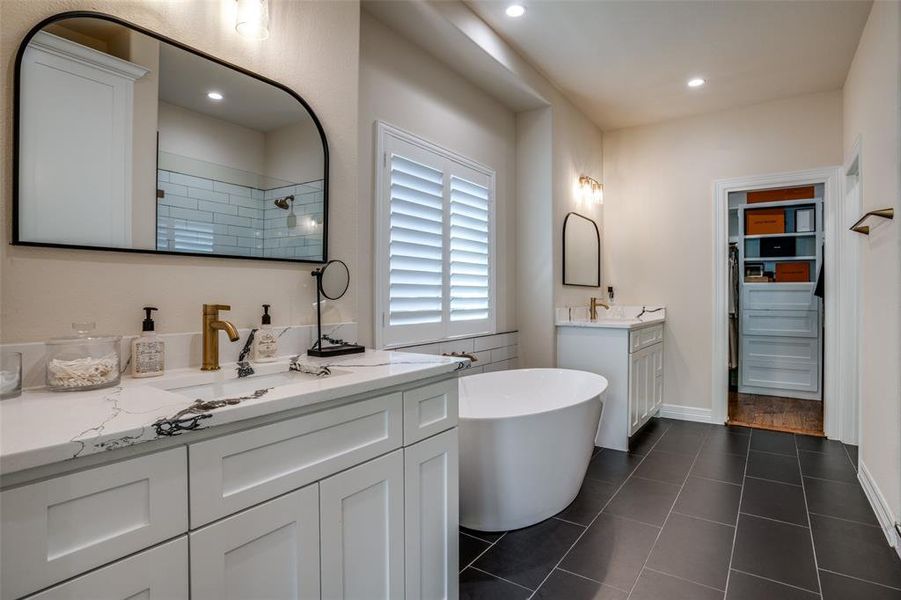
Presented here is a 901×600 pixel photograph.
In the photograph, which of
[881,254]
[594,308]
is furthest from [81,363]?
[594,308]

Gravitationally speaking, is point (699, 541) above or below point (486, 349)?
below

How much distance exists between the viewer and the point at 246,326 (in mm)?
1608

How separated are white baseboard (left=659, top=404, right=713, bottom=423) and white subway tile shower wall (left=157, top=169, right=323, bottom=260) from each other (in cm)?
378

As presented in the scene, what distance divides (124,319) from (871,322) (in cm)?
358

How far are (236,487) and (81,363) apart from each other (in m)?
0.54

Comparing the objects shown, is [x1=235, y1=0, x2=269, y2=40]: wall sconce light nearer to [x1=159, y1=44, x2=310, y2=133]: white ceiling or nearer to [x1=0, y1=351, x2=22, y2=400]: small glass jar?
[x1=159, y1=44, x2=310, y2=133]: white ceiling

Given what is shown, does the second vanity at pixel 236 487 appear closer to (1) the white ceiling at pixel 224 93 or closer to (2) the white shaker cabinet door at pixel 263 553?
(2) the white shaker cabinet door at pixel 263 553

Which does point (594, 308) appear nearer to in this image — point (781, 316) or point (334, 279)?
point (781, 316)

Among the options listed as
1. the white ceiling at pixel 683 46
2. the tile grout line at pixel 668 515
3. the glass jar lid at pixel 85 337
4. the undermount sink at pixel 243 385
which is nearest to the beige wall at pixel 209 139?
the glass jar lid at pixel 85 337

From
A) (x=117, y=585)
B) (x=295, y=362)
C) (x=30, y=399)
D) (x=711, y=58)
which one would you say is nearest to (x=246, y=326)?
(x=295, y=362)

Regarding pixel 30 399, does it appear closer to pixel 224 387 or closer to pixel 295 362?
pixel 224 387

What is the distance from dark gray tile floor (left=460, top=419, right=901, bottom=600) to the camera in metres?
1.84

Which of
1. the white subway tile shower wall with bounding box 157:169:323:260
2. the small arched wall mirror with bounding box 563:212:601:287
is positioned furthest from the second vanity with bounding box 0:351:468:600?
the small arched wall mirror with bounding box 563:212:601:287

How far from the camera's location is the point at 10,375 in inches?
40.8
